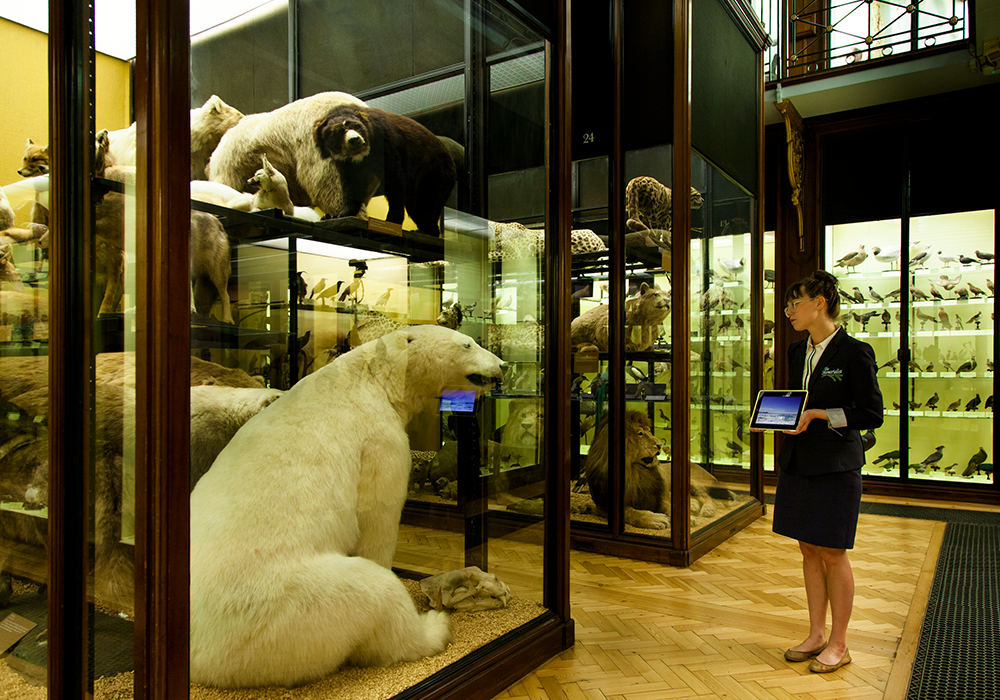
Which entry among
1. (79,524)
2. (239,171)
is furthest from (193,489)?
(239,171)

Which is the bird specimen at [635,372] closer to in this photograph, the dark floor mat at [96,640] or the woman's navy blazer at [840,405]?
the woman's navy blazer at [840,405]

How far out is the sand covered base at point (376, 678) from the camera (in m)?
1.72

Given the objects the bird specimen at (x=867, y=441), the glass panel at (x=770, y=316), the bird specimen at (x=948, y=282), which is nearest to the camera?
the bird specimen at (x=867, y=441)

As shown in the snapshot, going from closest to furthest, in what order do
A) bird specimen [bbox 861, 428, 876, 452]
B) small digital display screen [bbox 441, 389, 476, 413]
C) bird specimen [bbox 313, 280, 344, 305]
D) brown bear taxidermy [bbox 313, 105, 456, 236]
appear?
bird specimen [bbox 313, 280, 344, 305]
brown bear taxidermy [bbox 313, 105, 456, 236]
small digital display screen [bbox 441, 389, 476, 413]
bird specimen [bbox 861, 428, 876, 452]

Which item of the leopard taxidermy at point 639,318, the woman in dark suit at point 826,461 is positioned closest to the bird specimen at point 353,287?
the woman in dark suit at point 826,461

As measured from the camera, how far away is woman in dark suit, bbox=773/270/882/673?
270 centimetres

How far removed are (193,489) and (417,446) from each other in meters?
0.91

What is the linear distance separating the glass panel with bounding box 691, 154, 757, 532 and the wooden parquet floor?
1.69ft

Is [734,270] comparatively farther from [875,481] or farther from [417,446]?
[417,446]

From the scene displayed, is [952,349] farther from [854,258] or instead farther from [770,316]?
[770,316]

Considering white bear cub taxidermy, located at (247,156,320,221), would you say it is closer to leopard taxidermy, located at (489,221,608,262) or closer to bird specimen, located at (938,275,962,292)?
leopard taxidermy, located at (489,221,608,262)

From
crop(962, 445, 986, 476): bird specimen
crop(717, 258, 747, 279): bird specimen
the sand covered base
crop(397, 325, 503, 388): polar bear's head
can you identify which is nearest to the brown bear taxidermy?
crop(397, 325, 503, 388): polar bear's head

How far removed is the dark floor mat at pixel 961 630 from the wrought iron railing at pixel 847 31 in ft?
15.1

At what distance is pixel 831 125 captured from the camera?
725 centimetres
